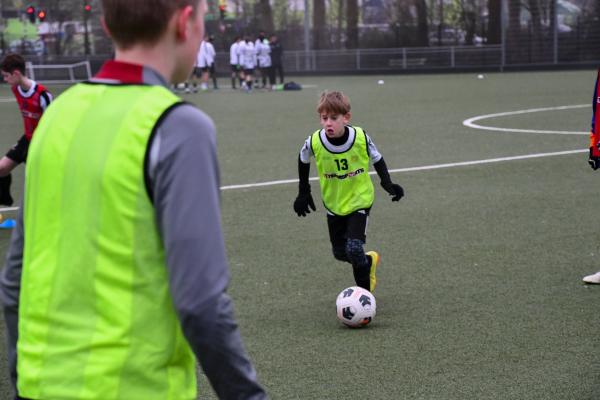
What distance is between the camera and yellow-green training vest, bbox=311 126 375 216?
717 centimetres

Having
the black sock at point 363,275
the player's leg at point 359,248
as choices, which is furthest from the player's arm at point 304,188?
the black sock at point 363,275

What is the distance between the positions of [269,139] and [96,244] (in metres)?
16.9

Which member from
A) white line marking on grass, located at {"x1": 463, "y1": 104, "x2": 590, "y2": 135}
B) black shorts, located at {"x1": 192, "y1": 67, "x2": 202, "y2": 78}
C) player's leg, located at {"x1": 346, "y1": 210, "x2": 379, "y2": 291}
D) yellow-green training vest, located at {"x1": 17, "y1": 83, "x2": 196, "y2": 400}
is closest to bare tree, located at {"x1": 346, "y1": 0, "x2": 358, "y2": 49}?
black shorts, located at {"x1": 192, "y1": 67, "x2": 202, "y2": 78}

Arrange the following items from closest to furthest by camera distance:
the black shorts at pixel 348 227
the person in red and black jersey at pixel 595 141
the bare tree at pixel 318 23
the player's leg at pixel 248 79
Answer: the black shorts at pixel 348 227 < the person in red and black jersey at pixel 595 141 < the player's leg at pixel 248 79 < the bare tree at pixel 318 23

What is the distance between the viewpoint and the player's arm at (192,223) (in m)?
2.16

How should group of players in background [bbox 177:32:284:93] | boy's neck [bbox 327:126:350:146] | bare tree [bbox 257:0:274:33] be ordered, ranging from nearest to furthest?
1. boy's neck [bbox 327:126:350:146]
2. group of players in background [bbox 177:32:284:93]
3. bare tree [bbox 257:0:274:33]

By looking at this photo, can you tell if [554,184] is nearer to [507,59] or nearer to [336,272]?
[336,272]

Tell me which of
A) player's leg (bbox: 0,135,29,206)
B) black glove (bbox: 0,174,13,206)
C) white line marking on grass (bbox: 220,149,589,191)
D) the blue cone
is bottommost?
white line marking on grass (bbox: 220,149,589,191)

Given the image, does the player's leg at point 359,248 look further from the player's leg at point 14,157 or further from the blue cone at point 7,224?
the blue cone at point 7,224

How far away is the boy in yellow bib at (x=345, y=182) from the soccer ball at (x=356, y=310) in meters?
0.42

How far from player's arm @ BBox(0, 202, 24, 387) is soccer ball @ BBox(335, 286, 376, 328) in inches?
164

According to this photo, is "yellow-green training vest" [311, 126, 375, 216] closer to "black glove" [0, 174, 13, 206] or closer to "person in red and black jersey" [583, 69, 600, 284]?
"person in red and black jersey" [583, 69, 600, 284]

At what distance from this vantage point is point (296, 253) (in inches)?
358

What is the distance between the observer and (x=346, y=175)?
7.17 m
